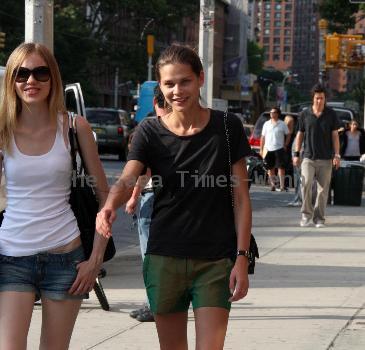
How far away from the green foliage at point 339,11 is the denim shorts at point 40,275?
106ft

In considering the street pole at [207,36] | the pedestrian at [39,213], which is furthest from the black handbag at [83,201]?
the street pole at [207,36]

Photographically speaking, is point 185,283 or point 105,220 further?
point 185,283

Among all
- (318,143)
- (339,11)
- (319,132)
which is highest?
(339,11)

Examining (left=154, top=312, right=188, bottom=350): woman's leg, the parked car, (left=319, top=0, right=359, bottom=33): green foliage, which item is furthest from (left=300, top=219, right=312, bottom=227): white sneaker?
the parked car

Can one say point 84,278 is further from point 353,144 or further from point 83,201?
point 353,144

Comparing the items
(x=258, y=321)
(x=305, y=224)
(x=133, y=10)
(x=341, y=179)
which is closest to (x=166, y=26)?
(x=133, y=10)

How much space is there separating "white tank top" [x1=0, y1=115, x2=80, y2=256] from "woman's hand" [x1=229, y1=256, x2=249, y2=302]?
630 millimetres

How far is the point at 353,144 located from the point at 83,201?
63.4ft

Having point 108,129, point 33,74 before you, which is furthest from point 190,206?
point 108,129

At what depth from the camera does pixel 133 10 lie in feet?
211

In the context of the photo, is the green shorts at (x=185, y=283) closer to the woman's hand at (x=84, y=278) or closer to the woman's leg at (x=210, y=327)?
the woman's leg at (x=210, y=327)

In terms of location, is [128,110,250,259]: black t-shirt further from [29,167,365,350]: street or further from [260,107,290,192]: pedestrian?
[260,107,290,192]: pedestrian

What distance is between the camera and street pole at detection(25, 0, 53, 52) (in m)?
13.1

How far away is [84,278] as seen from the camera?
4.52 metres
